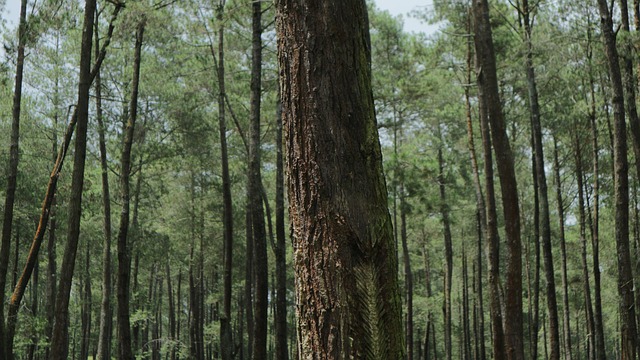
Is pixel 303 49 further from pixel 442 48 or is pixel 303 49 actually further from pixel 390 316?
pixel 442 48

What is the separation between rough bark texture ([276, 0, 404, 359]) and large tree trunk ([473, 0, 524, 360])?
5.77 m

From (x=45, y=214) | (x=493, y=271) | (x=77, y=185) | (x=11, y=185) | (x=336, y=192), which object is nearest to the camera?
(x=336, y=192)

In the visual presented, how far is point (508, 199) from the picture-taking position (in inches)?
305

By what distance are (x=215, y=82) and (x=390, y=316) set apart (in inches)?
658

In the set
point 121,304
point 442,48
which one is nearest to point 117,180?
point 121,304

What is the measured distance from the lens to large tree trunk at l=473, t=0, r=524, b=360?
7762 mm

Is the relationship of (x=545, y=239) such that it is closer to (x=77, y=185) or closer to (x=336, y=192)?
(x=77, y=185)

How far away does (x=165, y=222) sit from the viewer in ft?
90.2

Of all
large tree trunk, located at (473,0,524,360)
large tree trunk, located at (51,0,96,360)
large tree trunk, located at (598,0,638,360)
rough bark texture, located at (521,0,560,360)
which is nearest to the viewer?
large tree trunk, located at (473,0,524,360)

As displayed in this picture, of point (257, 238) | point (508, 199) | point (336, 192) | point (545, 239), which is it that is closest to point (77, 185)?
point (257, 238)

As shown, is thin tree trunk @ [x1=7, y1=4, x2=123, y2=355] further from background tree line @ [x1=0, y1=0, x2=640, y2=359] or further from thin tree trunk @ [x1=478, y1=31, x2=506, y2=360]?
thin tree trunk @ [x1=478, y1=31, x2=506, y2=360]

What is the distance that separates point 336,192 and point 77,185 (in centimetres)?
653

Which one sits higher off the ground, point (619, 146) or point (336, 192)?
point (619, 146)

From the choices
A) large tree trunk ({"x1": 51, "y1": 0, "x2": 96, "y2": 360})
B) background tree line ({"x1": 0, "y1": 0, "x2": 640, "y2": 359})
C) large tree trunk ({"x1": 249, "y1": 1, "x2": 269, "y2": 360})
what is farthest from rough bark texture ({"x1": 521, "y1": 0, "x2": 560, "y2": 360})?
large tree trunk ({"x1": 51, "y1": 0, "x2": 96, "y2": 360})
